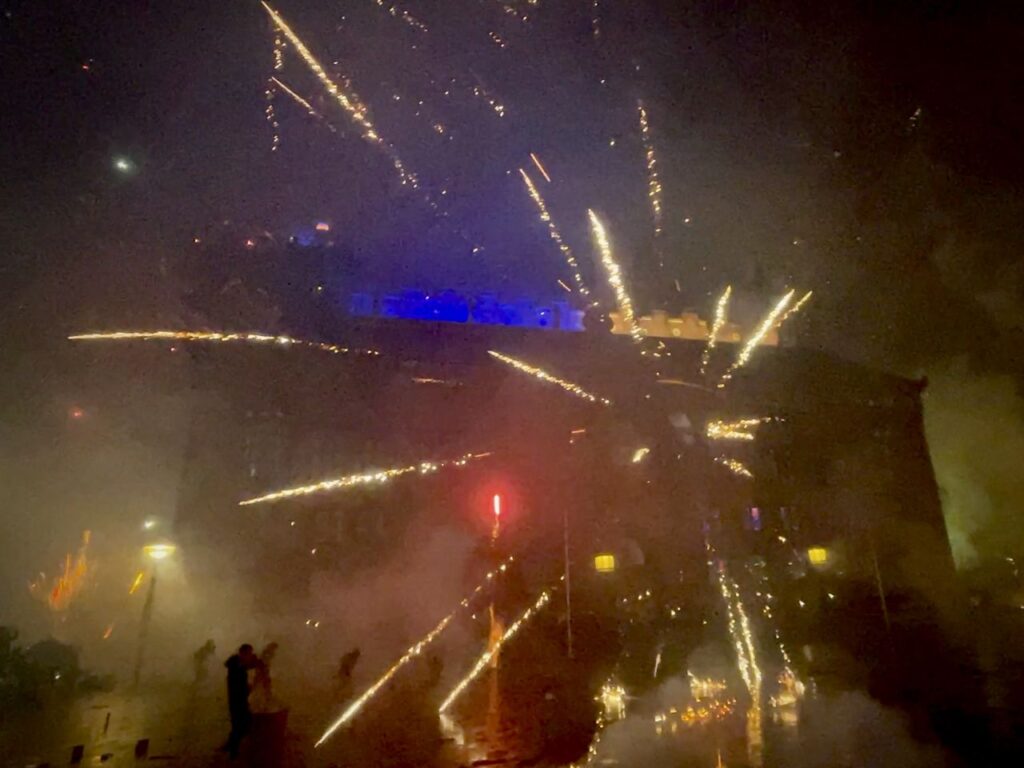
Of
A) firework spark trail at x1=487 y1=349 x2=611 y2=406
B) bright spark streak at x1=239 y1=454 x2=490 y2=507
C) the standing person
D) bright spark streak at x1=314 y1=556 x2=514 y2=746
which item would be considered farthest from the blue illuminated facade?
the standing person

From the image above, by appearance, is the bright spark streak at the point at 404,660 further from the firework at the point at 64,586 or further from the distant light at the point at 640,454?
the firework at the point at 64,586

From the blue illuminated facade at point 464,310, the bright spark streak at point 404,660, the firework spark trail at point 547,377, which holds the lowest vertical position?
the bright spark streak at point 404,660

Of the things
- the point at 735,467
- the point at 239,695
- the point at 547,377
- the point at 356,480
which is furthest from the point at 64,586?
the point at 735,467

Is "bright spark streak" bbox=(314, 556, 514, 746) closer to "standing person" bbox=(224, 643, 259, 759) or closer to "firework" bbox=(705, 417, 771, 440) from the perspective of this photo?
"standing person" bbox=(224, 643, 259, 759)

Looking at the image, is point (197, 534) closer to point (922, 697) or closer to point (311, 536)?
point (311, 536)

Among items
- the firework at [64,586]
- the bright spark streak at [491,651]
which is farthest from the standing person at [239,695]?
the firework at [64,586]
